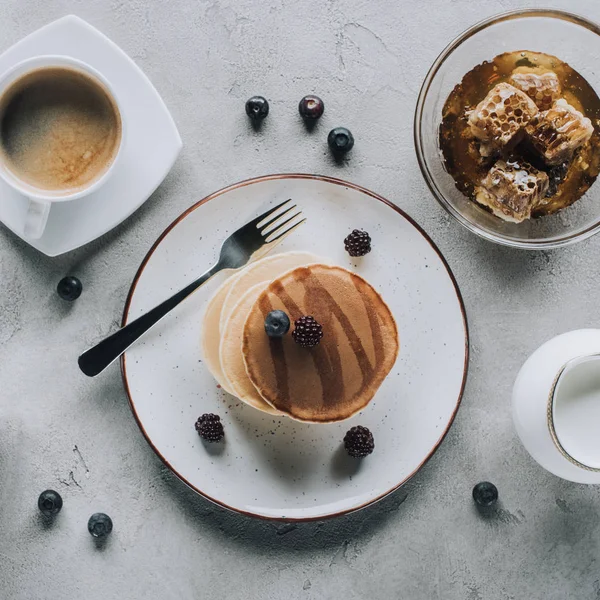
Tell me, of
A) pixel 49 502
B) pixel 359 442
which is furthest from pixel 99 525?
pixel 359 442

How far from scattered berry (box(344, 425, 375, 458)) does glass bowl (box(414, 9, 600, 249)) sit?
1.44ft

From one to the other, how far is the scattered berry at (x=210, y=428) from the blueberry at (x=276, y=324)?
0.78 ft

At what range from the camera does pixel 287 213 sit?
4.70 feet

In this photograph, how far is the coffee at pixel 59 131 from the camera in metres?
1.37

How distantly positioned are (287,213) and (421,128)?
30 cm

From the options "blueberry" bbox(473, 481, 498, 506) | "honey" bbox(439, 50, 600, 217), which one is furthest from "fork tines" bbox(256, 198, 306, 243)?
"blueberry" bbox(473, 481, 498, 506)

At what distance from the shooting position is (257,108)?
4.77 ft

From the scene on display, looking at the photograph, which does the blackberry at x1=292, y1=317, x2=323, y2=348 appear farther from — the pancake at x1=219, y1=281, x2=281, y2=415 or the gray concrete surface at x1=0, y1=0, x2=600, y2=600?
the gray concrete surface at x1=0, y1=0, x2=600, y2=600

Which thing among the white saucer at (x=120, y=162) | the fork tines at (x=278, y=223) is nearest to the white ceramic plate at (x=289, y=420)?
the fork tines at (x=278, y=223)

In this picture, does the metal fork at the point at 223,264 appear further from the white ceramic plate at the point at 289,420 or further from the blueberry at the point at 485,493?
the blueberry at the point at 485,493

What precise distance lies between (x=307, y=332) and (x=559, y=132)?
559mm

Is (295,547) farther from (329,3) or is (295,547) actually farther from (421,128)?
(329,3)

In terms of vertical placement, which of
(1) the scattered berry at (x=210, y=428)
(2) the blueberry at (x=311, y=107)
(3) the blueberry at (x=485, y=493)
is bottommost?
(1) the scattered berry at (x=210, y=428)

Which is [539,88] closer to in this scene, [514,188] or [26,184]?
[514,188]
